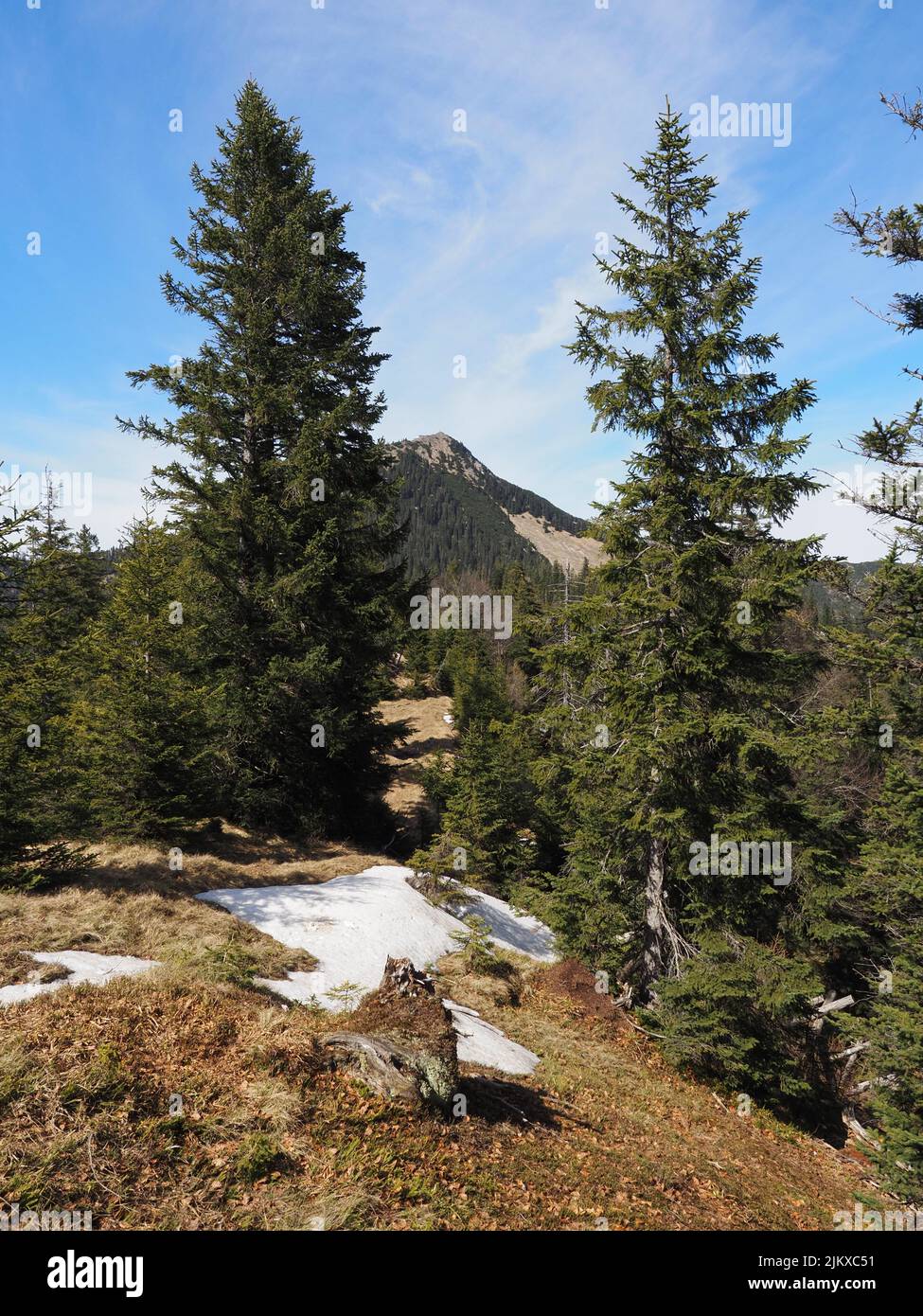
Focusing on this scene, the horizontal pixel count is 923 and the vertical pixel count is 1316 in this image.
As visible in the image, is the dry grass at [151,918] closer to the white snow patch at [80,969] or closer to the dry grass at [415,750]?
the white snow patch at [80,969]

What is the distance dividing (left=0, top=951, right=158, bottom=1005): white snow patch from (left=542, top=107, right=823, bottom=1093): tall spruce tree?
7664 mm

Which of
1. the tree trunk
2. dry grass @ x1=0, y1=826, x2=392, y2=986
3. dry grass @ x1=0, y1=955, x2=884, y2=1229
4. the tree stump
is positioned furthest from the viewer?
the tree trunk

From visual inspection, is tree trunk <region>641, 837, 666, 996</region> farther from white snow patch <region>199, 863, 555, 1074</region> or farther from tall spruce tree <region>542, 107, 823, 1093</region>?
white snow patch <region>199, 863, 555, 1074</region>

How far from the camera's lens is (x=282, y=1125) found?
487cm

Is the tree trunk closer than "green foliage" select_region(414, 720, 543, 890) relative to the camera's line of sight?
Yes

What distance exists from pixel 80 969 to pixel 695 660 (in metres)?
10.2

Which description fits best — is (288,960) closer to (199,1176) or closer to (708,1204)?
(199,1176)

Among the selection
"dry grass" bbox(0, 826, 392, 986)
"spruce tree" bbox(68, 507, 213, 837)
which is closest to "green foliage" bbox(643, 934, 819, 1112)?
"dry grass" bbox(0, 826, 392, 986)

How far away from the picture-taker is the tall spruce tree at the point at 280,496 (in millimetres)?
16688

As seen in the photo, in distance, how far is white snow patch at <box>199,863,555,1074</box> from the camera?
9.20 metres

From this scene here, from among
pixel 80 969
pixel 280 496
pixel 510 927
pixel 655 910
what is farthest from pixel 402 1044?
pixel 280 496

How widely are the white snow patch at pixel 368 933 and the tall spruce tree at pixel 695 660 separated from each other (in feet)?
11.8

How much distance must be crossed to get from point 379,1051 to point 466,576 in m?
98.4
